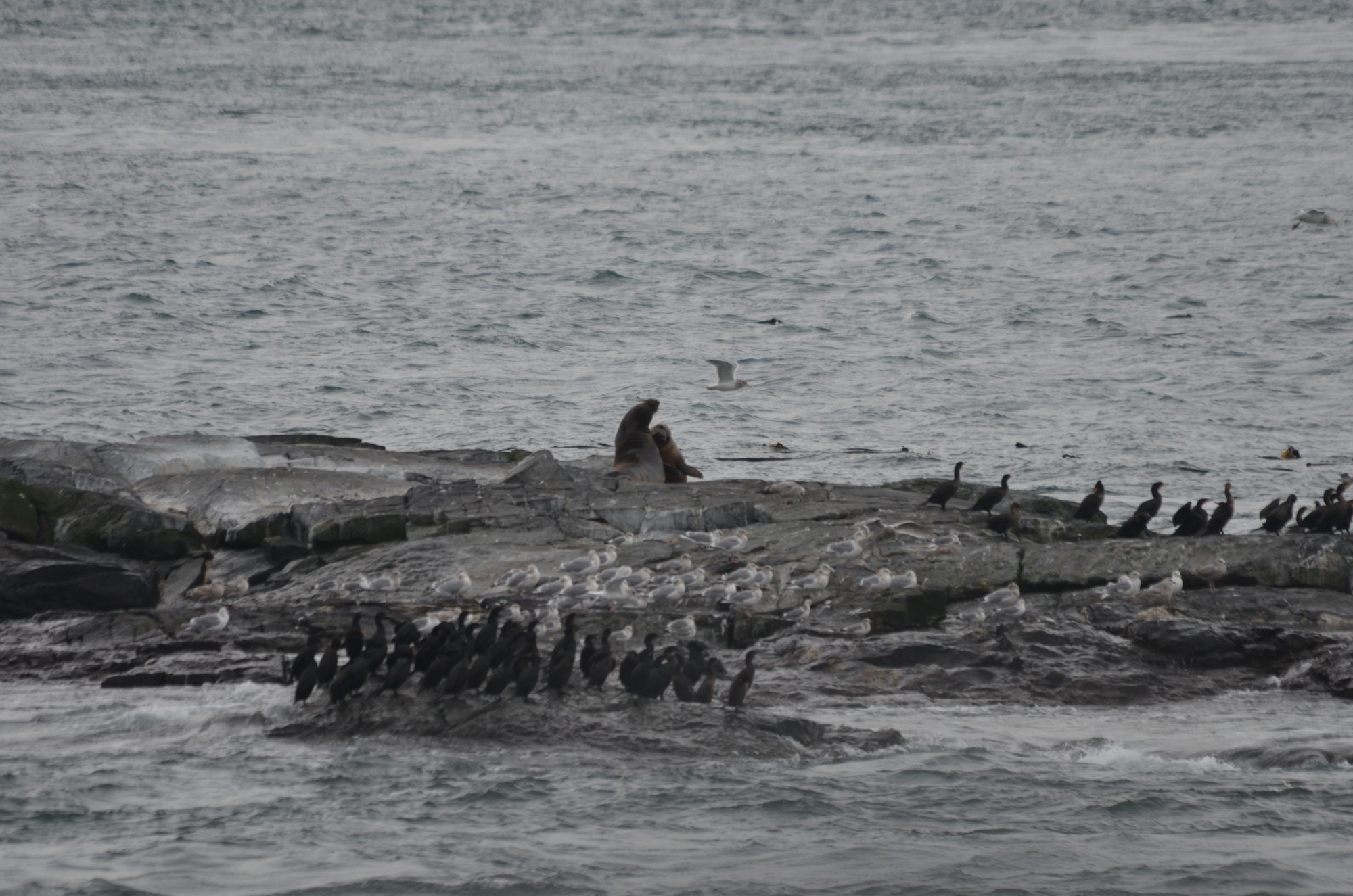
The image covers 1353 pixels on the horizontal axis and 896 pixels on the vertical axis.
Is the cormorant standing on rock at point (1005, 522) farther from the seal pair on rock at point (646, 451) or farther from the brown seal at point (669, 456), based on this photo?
the brown seal at point (669, 456)

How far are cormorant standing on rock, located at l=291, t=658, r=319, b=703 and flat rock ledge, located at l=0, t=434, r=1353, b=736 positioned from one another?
0.13m

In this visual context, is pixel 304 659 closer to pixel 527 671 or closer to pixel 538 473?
pixel 527 671

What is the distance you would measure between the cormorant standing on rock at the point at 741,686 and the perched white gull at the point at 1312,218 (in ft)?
129

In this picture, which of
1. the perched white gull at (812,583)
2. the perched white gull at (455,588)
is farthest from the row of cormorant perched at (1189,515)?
the perched white gull at (455,588)

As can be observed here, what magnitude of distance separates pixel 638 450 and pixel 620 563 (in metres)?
5.74

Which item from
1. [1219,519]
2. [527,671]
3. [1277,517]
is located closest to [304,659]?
[527,671]

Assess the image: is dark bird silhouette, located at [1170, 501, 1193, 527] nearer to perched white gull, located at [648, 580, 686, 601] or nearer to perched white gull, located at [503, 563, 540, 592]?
perched white gull, located at [648, 580, 686, 601]

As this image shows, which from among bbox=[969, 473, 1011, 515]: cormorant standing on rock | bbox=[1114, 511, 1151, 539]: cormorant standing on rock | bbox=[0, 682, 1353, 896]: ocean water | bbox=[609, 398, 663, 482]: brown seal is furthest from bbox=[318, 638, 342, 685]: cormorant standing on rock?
bbox=[1114, 511, 1151, 539]: cormorant standing on rock

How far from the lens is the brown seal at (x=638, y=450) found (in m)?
22.0

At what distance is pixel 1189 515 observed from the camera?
18516 millimetres

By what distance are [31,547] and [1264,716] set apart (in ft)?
37.6

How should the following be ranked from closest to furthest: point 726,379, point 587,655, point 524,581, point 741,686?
1. point 741,686
2. point 587,655
3. point 524,581
4. point 726,379

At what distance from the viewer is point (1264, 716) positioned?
14.0m

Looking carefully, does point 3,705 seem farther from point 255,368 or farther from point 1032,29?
point 1032,29
